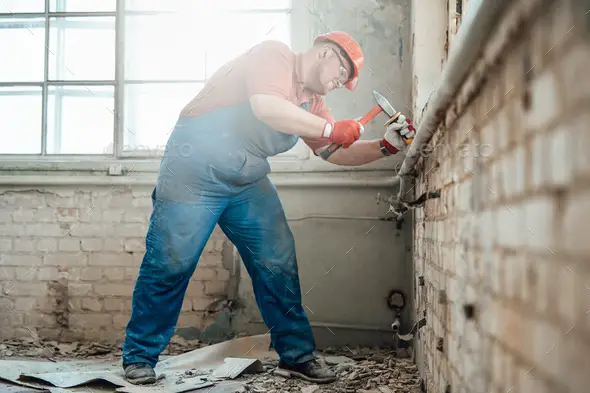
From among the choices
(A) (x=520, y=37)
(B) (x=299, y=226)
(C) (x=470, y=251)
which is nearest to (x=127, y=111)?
(B) (x=299, y=226)

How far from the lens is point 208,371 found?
8.50 ft

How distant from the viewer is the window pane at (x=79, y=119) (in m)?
3.55

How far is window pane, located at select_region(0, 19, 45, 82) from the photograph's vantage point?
3.61m

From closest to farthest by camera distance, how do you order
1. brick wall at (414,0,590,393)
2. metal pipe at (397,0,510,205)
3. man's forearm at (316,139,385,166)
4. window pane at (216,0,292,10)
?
brick wall at (414,0,590,393) → metal pipe at (397,0,510,205) → man's forearm at (316,139,385,166) → window pane at (216,0,292,10)

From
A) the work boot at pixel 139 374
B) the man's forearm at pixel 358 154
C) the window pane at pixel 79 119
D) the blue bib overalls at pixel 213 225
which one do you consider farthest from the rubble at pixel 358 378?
the window pane at pixel 79 119

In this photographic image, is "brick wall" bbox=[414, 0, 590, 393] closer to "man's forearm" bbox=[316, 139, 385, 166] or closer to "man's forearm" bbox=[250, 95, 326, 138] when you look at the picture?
"man's forearm" bbox=[250, 95, 326, 138]

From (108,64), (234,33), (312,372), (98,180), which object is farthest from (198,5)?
(312,372)

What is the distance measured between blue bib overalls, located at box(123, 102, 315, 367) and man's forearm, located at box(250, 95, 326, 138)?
0.67 feet

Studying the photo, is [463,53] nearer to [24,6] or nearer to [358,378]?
[358,378]

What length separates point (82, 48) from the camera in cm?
358

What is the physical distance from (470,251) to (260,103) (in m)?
1.30

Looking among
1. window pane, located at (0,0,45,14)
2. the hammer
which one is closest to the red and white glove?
the hammer

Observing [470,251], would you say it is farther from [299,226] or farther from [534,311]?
[299,226]

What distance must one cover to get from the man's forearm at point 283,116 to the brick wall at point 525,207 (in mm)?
955
